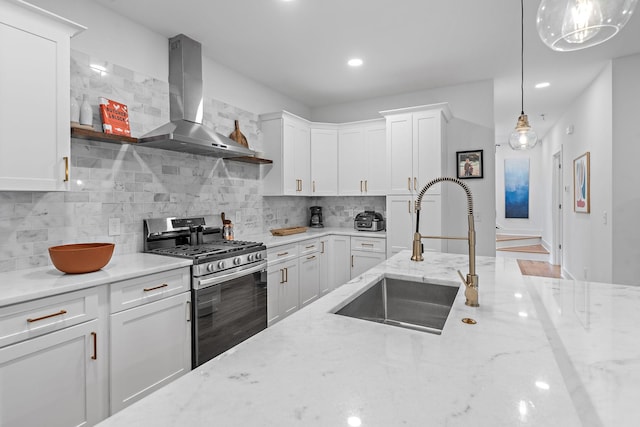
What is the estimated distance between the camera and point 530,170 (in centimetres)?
825

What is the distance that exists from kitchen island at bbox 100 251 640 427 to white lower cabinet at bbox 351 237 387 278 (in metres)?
2.76

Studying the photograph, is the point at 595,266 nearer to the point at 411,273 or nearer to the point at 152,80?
the point at 411,273

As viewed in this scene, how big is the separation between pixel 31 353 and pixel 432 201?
3.54 metres

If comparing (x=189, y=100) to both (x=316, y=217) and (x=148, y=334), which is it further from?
(x=316, y=217)

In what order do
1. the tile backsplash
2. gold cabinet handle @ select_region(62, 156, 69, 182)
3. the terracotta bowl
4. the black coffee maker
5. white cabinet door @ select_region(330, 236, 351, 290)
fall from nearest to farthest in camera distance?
the terracotta bowl → gold cabinet handle @ select_region(62, 156, 69, 182) → the tile backsplash → white cabinet door @ select_region(330, 236, 351, 290) → the black coffee maker

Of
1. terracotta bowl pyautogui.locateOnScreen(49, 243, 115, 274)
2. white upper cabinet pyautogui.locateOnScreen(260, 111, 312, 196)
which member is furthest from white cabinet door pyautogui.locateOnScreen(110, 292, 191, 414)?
white upper cabinet pyautogui.locateOnScreen(260, 111, 312, 196)

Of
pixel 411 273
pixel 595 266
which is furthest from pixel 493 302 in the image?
pixel 595 266

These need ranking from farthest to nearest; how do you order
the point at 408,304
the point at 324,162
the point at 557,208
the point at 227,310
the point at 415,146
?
the point at 557,208, the point at 324,162, the point at 415,146, the point at 227,310, the point at 408,304

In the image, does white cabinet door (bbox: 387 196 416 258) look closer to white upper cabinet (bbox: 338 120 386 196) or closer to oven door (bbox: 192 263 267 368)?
white upper cabinet (bbox: 338 120 386 196)

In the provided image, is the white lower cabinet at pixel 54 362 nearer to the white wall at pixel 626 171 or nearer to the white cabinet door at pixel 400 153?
the white cabinet door at pixel 400 153

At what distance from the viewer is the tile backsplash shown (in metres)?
2.03

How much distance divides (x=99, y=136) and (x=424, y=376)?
93.5 inches

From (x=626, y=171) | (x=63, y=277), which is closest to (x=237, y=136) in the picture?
(x=63, y=277)

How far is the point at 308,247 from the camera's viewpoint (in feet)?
12.5
